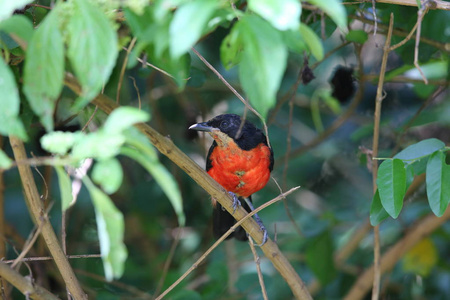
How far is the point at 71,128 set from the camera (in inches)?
131

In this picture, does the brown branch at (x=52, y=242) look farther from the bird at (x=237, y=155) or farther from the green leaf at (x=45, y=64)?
the bird at (x=237, y=155)

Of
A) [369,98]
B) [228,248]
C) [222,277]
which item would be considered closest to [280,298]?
[228,248]

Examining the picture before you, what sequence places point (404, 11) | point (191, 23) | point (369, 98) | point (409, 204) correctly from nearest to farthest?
point (191, 23) → point (404, 11) → point (409, 204) → point (369, 98)

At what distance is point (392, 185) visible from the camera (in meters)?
2.23

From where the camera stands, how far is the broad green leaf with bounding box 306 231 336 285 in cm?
443

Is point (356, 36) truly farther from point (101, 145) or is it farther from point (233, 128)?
point (101, 145)

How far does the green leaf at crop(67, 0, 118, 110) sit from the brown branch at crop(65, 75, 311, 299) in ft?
3.21

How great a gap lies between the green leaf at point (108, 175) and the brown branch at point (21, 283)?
986 millimetres

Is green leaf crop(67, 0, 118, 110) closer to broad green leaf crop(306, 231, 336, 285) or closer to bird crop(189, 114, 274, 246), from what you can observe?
bird crop(189, 114, 274, 246)

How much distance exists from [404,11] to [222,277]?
2107 mm

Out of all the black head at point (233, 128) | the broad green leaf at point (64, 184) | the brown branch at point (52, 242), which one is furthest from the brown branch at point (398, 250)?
the broad green leaf at point (64, 184)

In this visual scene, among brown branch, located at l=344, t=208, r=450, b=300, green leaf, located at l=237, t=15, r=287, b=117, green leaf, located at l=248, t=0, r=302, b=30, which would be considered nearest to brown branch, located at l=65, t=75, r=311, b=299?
green leaf, located at l=237, t=15, r=287, b=117

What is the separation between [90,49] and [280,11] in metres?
0.42

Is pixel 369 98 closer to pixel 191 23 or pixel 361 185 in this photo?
pixel 361 185
